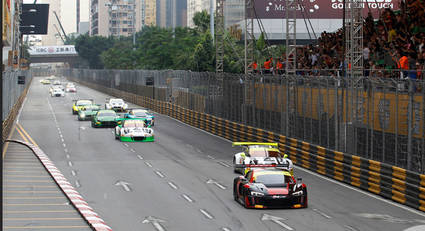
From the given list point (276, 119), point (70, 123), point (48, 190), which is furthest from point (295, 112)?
point (70, 123)

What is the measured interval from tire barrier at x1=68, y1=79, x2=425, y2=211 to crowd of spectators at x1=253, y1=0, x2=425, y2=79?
12.7 ft

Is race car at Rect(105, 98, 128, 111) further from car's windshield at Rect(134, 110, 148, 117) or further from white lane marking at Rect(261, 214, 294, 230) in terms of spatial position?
white lane marking at Rect(261, 214, 294, 230)

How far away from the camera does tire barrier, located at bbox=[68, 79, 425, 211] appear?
23.8 metres

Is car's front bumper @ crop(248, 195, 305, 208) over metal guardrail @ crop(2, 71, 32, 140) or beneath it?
beneath

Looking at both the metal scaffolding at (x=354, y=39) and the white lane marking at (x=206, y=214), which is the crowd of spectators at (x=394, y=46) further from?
the white lane marking at (x=206, y=214)

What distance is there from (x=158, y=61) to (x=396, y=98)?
101745mm

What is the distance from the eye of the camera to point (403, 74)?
1236 inches

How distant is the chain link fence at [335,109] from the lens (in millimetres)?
24812

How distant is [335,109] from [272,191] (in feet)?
33.6

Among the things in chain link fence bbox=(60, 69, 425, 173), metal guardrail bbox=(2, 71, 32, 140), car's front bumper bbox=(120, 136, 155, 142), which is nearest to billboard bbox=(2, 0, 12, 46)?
metal guardrail bbox=(2, 71, 32, 140)

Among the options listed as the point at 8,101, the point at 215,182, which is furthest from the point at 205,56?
the point at 215,182

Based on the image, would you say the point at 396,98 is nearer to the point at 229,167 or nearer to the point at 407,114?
the point at 407,114

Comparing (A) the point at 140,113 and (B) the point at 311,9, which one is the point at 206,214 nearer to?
(A) the point at 140,113

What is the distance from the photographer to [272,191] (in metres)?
22.8
